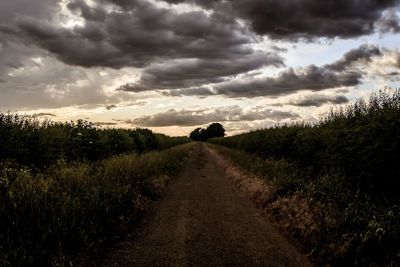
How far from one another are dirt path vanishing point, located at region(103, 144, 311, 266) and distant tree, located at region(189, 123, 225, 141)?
12926 cm

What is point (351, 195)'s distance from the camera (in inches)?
243

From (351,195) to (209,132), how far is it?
142097mm

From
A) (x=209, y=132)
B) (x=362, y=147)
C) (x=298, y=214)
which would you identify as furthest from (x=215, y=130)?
(x=298, y=214)

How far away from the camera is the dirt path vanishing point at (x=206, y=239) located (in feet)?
14.5

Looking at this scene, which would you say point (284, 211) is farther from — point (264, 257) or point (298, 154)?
point (298, 154)

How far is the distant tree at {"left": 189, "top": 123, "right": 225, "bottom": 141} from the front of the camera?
138 meters

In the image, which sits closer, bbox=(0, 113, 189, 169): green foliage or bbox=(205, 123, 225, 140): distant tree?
bbox=(0, 113, 189, 169): green foliage

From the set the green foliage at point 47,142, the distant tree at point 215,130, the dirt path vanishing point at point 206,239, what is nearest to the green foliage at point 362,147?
the dirt path vanishing point at point 206,239

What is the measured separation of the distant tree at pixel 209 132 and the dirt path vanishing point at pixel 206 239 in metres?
129

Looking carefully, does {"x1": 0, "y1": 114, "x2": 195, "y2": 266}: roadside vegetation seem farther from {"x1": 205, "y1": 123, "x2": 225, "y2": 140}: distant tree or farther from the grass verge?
{"x1": 205, "y1": 123, "x2": 225, "y2": 140}: distant tree

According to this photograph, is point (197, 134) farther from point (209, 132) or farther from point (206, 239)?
point (206, 239)

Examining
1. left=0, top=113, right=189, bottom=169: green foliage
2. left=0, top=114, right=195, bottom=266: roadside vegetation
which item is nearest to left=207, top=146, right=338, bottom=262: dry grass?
left=0, top=114, right=195, bottom=266: roadside vegetation

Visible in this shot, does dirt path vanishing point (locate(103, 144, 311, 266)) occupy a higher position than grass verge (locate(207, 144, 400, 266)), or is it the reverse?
grass verge (locate(207, 144, 400, 266))

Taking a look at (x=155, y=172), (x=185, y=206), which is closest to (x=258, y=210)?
(x=185, y=206)
